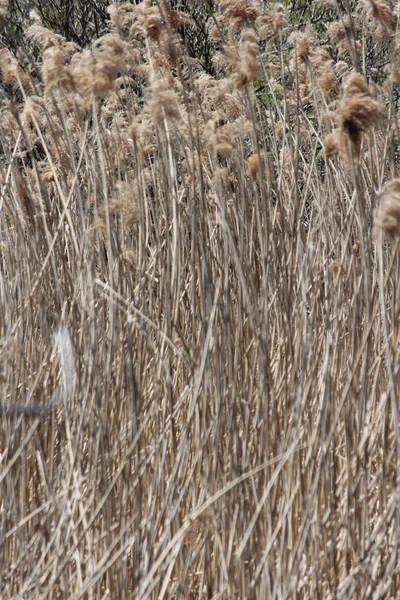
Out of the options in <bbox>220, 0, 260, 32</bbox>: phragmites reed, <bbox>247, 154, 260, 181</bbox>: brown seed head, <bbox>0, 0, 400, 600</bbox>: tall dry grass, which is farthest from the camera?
<bbox>220, 0, 260, 32</bbox>: phragmites reed

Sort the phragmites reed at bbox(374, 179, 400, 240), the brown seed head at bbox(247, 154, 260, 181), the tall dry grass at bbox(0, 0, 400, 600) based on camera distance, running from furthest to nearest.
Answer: the brown seed head at bbox(247, 154, 260, 181)
the tall dry grass at bbox(0, 0, 400, 600)
the phragmites reed at bbox(374, 179, 400, 240)

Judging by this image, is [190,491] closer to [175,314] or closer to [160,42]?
[175,314]

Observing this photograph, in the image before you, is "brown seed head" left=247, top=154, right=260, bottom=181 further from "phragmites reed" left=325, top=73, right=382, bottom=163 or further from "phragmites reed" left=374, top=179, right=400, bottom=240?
"phragmites reed" left=374, top=179, right=400, bottom=240

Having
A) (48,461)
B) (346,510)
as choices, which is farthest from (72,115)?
(346,510)

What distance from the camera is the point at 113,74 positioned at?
1.66 metres

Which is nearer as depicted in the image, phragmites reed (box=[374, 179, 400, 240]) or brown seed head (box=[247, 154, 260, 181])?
phragmites reed (box=[374, 179, 400, 240])

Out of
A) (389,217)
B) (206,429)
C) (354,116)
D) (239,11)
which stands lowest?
(206,429)

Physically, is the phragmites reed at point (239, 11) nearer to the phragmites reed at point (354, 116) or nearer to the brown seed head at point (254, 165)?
the brown seed head at point (254, 165)

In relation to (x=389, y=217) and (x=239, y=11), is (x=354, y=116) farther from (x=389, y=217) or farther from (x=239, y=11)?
(x=239, y=11)

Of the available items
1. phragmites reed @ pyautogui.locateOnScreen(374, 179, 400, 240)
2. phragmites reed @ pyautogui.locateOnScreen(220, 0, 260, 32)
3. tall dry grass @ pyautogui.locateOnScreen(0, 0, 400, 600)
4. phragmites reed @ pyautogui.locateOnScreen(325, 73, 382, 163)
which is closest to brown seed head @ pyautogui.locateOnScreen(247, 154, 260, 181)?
tall dry grass @ pyautogui.locateOnScreen(0, 0, 400, 600)

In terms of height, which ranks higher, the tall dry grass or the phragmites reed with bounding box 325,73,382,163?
the phragmites reed with bounding box 325,73,382,163

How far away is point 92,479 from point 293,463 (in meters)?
0.35

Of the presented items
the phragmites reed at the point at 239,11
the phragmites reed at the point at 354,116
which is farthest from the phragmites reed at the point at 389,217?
the phragmites reed at the point at 239,11

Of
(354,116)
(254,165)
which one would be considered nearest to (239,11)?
(254,165)
